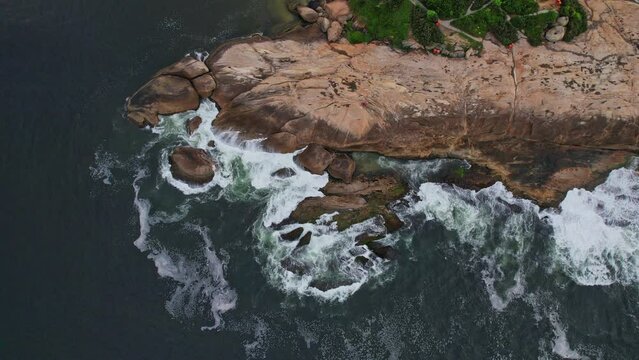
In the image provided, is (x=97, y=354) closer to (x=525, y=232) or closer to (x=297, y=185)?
(x=297, y=185)

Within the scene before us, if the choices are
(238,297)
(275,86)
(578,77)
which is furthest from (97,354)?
(578,77)

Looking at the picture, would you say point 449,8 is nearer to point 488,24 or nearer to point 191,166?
point 488,24

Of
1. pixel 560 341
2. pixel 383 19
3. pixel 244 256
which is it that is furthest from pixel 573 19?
pixel 244 256

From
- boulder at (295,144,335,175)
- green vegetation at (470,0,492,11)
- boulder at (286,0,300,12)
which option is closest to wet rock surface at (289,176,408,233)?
boulder at (295,144,335,175)

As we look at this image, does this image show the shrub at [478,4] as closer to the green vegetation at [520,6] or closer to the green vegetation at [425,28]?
the green vegetation at [520,6]

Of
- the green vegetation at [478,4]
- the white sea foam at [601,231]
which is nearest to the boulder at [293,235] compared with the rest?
the white sea foam at [601,231]
